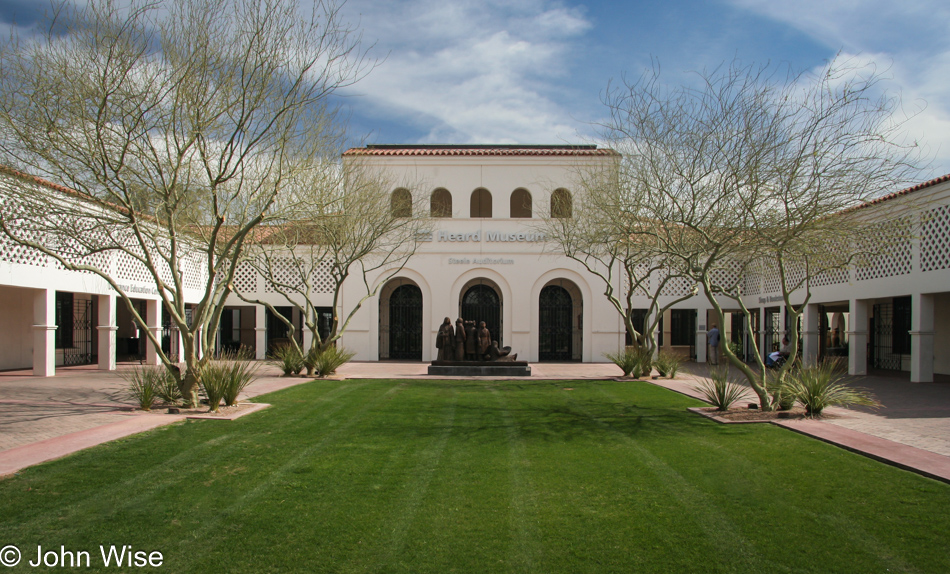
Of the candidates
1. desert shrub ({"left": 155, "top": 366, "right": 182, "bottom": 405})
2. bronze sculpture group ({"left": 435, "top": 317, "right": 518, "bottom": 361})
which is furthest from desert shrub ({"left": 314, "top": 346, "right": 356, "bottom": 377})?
desert shrub ({"left": 155, "top": 366, "right": 182, "bottom": 405})

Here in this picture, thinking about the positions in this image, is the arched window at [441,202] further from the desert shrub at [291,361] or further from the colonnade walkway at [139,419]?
the colonnade walkway at [139,419]

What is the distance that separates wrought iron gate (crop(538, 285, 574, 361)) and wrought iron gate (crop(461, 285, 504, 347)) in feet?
6.01

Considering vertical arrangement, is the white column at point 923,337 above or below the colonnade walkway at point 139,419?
above

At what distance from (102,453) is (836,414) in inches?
428

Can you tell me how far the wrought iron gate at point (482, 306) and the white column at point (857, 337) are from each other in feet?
41.4

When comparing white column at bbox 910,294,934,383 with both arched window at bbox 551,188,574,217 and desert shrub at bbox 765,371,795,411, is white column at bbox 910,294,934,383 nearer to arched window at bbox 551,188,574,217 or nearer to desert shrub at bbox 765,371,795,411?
desert shrub at bbox 765,371,795,411

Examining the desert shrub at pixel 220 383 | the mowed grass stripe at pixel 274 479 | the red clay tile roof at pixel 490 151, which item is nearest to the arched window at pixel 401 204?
the red clay tile roof at pixel 490 151

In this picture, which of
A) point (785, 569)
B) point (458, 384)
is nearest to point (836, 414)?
point (785, 569)

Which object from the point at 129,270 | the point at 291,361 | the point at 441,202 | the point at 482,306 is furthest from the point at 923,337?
the point at 129,270

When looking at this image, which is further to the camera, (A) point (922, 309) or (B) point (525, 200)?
(B) point (525, 200)

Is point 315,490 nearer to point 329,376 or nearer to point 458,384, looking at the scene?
point 458,384

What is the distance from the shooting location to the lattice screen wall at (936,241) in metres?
15.4

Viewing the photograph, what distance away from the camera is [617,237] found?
16625mm

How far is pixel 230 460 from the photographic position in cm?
734
